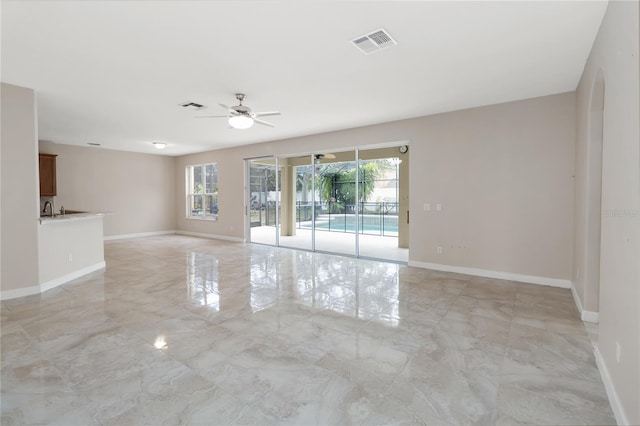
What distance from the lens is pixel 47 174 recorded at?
7.56 m

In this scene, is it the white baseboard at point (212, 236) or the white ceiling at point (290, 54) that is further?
the white baseboard at point (212, 236)

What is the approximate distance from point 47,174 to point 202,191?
3801mm

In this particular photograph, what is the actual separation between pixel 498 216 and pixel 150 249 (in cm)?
752

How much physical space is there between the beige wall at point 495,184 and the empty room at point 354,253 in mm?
28

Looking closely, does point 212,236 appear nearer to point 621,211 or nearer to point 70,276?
point 70,276

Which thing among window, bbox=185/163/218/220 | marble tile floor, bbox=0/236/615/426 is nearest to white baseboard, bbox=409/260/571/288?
marble tile floor, bbox=0/236/615/426

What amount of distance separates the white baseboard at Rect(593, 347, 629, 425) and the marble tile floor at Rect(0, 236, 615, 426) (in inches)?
2.0

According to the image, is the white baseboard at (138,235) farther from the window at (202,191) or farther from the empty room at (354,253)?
the empty room at (354,253)

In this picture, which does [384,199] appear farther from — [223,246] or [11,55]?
[11,55]

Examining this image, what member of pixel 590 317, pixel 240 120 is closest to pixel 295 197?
pixel 240 120

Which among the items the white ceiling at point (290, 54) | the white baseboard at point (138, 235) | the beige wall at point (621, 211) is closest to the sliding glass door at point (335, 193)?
the white ceiling at point (290, 54)

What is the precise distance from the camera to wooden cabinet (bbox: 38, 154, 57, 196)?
7477mm

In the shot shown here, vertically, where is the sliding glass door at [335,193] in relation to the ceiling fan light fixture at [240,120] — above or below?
below

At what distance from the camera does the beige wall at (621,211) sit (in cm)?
164
